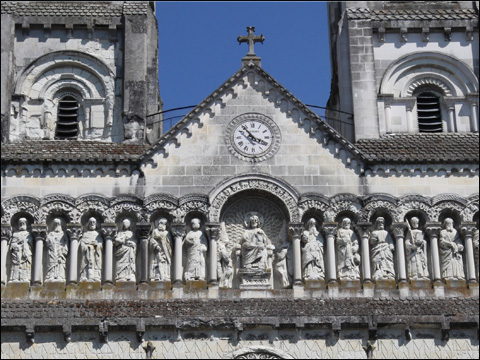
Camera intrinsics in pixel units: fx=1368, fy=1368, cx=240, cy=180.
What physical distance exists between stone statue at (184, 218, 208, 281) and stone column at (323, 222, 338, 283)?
2813mm

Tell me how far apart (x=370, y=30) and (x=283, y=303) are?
8526 mm

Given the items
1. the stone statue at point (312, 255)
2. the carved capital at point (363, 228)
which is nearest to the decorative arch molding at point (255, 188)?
the stone statue at point (312, 255)

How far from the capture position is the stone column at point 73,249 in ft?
102

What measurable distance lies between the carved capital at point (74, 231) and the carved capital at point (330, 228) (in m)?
5.65

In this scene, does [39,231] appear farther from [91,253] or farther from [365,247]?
[365,247]

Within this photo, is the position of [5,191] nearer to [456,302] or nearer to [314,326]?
[314,326]

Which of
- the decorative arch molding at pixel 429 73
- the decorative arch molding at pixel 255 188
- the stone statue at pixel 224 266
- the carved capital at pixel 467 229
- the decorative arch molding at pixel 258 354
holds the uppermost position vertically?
the decorative arch molding at pixel 429 73

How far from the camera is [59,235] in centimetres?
3142

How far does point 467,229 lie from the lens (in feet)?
104

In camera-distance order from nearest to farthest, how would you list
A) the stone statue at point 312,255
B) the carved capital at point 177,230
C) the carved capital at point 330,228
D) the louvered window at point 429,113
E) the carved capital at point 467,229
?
the stone statue at point 312,255 < the carved capital at point 177,230 < the carved capital at point 330,228 < the carved capital at point 467,229 < the louvered window at point 429,113

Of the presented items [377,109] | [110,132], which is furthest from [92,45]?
[377,109]

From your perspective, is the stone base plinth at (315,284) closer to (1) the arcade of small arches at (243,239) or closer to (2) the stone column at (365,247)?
(1) the arcade of small arches at (243,239)

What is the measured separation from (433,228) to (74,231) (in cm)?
828

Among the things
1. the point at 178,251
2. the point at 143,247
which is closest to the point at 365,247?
the point at 178,251
